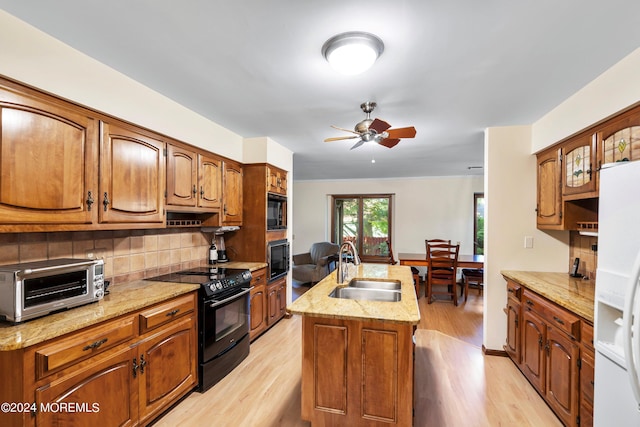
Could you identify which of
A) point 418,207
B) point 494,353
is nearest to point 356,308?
point 494,353

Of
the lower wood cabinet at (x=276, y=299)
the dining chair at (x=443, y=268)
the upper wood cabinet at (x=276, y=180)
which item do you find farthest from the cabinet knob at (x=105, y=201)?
the dining chair at (x=443, y=268)

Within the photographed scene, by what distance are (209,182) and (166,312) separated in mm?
1421

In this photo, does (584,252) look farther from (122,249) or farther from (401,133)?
(122,249)

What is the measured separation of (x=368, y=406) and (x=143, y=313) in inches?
58.9

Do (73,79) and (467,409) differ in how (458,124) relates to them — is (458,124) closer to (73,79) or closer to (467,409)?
(467,409)

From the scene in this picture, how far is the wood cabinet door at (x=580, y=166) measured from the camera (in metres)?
2.21

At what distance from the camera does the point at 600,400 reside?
4.63 feet

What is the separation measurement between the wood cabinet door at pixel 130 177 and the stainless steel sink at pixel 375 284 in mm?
1704

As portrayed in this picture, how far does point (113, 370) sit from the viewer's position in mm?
1700

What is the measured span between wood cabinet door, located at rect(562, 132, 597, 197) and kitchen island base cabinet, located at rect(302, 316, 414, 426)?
6.01 ft

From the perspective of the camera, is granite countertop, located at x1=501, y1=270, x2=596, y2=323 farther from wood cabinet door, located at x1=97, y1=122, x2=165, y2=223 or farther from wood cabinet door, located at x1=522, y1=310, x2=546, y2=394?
wood cabinet door, located at x1=97, y1=122, x2=165, y2=223

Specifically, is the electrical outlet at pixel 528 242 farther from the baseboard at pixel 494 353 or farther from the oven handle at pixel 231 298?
the oven handle at pixel 231 298

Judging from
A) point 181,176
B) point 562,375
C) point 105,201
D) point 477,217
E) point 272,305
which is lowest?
point 272,305

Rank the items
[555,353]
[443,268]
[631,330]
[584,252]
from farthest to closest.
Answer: [443,268]
[584,252]
[555,353]
[631,330]
